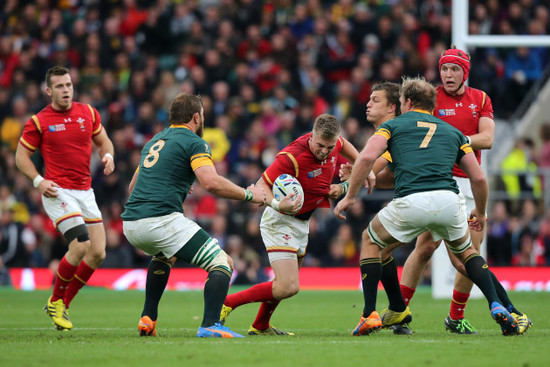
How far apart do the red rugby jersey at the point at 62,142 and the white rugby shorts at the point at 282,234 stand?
238 centimetres

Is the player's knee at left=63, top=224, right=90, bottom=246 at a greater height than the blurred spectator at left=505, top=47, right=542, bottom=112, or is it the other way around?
the blurred spectator at left=505, top=47, right=542, bottom=112

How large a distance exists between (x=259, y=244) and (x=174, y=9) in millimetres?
7313

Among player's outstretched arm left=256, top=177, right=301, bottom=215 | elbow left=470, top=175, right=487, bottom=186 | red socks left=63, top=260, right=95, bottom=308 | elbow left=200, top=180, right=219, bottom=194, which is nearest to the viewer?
elbow left=200, top=180, right=219, bottom=194

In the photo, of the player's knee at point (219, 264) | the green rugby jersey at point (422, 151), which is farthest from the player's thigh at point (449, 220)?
the player's knee at point (219, 264)

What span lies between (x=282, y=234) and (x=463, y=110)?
225 cm

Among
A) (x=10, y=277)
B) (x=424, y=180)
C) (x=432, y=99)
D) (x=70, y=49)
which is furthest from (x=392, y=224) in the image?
(x=70, y=49)

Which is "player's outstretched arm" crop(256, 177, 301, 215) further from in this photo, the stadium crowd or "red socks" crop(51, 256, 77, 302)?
the stadium crowd

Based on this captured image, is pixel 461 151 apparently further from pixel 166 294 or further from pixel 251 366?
pixel 166 294

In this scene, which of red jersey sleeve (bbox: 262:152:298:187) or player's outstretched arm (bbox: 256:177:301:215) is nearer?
player's outstretched arm (bbox: 256:177:301:215)

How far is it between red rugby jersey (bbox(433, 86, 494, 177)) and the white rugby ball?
5.75 feet

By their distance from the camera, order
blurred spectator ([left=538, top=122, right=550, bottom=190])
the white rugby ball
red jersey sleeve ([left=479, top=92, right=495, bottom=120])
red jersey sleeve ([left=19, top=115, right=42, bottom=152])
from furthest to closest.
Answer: blurred spectator ([left=538, top=122, right=550, bottom=190]) < red jersey sleeve ([left=19, top=115, right=42, bottom=152]) < red jersey sleeve ([left=479, top=92, right=495, bottom=120]) < the white rugby ball

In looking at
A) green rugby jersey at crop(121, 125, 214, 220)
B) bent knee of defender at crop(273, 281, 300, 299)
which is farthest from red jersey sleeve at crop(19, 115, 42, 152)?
bent knee of defender at crop(273, 281, 300, 299)

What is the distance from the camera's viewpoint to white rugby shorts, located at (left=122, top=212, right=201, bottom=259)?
744 cm

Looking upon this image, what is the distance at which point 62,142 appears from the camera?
9305 mm
